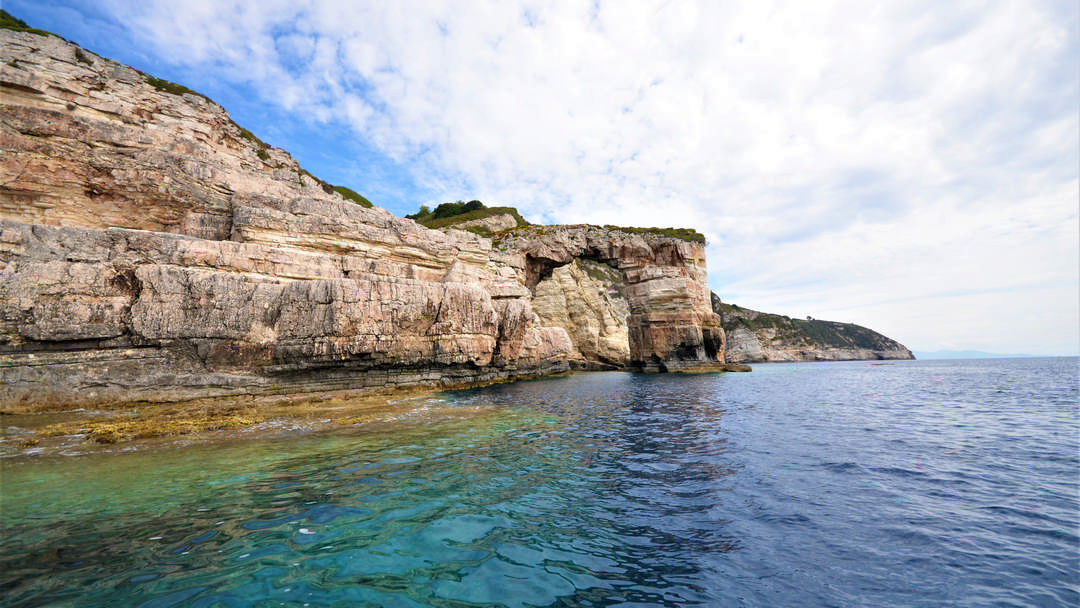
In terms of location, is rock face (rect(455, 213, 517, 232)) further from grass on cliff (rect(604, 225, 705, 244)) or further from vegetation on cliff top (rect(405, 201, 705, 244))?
grass on cliff (rect(604, 225, 705, 244))

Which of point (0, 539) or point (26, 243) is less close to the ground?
point (26, 243)

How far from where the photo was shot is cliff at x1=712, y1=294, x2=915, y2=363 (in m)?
109

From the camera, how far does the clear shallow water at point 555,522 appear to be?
4738mm

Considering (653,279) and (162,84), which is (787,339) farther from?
(162,84)

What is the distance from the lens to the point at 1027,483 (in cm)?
845

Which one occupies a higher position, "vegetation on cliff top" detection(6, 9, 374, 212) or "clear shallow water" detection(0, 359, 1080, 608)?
"vegetation on cliff top" detection(6, 9, 374, 212)

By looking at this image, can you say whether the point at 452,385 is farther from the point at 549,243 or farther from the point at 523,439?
the point at 549,243

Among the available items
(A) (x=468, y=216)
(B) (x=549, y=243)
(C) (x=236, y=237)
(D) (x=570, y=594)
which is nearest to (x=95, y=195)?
(C) (x=236, y=237)

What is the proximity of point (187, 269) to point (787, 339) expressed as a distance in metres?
132

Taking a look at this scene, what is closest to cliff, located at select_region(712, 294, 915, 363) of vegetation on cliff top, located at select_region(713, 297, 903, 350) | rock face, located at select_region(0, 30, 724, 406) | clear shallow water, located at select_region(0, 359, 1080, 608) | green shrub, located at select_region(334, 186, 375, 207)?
vegetation on cliff top, located at select_region(713, 297, 903, 350)

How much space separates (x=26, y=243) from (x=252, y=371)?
9185 mm

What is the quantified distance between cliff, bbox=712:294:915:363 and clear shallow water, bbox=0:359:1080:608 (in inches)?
3850

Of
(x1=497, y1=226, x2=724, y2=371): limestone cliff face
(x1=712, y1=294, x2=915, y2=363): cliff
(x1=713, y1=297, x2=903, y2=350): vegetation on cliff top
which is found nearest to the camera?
(x1=497, y1=226, x2=724, y2=371): limestone cliff face

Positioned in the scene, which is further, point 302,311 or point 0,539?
point 302,311
